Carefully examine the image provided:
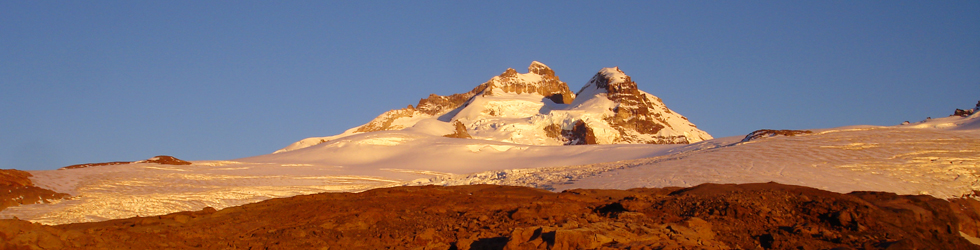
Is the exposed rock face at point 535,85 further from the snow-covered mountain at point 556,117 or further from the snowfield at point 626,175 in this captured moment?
the snowfield at point 626,175

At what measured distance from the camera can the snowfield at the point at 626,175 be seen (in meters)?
21.0

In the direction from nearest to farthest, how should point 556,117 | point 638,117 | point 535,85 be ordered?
point 556,117, point 638,117, point 535,85

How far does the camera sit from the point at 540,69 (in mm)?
138750

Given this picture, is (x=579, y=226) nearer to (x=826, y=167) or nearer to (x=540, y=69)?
(x=826, y=167)

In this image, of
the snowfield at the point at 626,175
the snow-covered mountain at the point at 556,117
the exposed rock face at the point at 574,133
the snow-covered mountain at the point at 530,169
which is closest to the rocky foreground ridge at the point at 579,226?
the snowfield at the point at 626,175

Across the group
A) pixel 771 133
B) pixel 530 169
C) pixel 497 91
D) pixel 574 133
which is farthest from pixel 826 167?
pixel 497 91

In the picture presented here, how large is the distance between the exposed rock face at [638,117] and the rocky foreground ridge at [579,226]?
7896 cm

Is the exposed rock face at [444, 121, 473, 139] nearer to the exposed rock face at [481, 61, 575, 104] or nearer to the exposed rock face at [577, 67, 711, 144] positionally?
the exposed rock face at [577, 67, 711, 144]

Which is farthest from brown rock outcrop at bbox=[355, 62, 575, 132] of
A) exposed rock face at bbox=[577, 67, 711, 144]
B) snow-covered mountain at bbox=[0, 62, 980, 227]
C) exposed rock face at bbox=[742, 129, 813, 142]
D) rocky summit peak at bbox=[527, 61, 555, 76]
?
exposed rock face at bbox=[742, 129, 813, 142]

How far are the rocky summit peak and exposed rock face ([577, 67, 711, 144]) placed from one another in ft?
64.7

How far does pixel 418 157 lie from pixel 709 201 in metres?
31.5

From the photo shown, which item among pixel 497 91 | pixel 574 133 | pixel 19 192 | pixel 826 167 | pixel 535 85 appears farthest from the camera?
pixel 535 85

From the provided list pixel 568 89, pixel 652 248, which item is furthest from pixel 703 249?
pixel 568 89

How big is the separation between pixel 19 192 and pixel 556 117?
8224 centimetres
